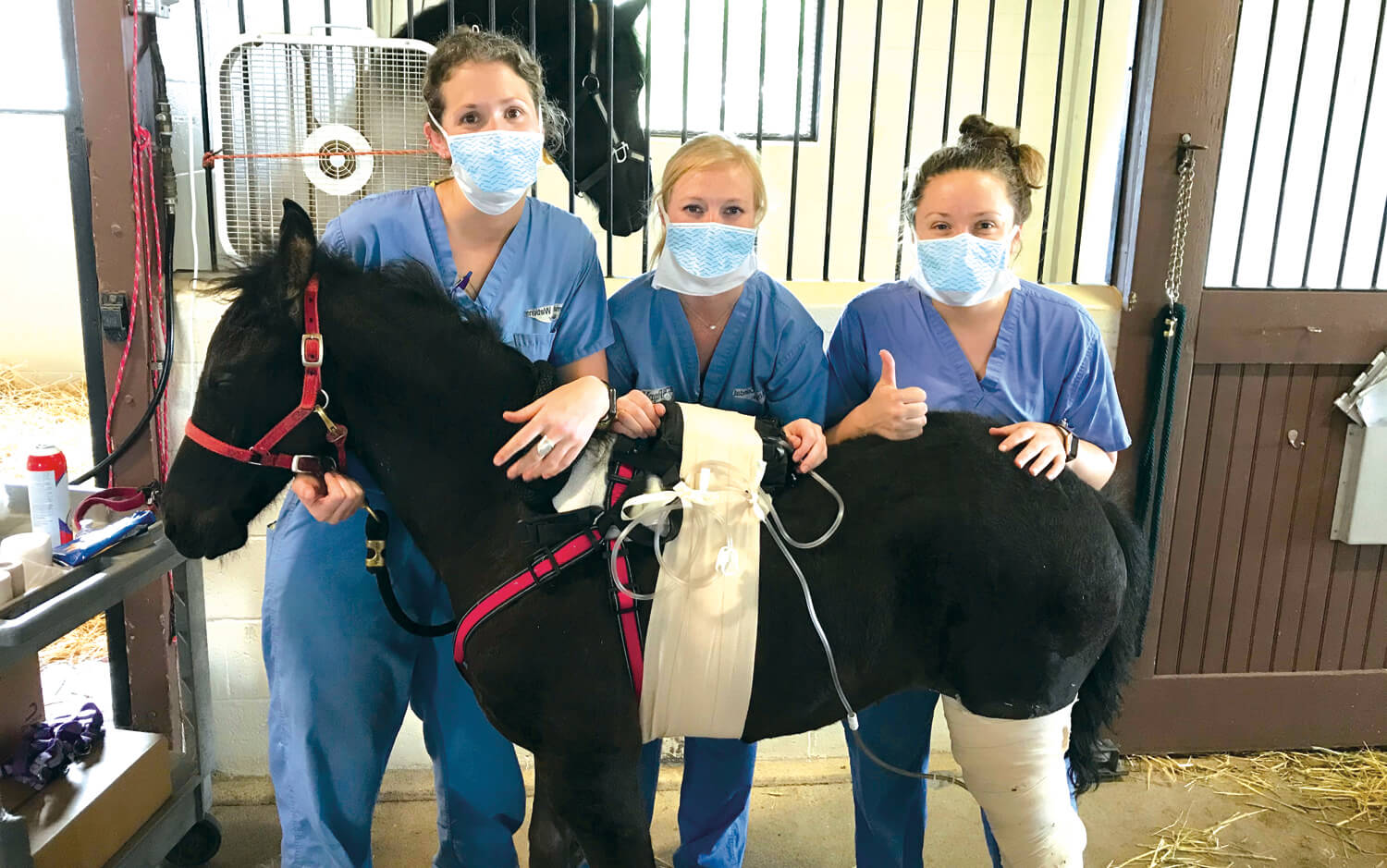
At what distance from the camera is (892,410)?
1.40m

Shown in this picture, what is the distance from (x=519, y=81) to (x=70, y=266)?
5.88 m

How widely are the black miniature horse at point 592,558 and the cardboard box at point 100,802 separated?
30.8 inches

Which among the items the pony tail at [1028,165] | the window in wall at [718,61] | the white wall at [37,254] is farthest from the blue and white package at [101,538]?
the white wall at [37,254]

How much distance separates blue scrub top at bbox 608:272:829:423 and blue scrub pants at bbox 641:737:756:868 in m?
0.77

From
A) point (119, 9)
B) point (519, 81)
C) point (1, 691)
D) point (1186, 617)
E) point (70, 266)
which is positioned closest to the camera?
point (519, 81)

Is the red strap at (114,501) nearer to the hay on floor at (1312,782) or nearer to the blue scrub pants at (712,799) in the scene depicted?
the blue scrub pants at (712,799)

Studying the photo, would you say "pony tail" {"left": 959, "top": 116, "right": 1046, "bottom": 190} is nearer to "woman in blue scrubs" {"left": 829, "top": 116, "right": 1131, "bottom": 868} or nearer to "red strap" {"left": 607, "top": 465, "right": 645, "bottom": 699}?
"woman in blue scrubs" {"left": 829, "top": 116, "right": 1131, "bottom": 868}

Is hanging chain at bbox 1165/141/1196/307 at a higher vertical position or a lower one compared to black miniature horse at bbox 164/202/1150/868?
higher

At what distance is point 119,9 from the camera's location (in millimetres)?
2074

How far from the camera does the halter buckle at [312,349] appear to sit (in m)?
1.28

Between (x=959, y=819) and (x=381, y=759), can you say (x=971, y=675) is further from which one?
(x=959, y=819)

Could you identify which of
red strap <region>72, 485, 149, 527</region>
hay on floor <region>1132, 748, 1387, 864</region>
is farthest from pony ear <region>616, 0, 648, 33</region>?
hay on floor <region>1132, 748, 1387, 864</region>

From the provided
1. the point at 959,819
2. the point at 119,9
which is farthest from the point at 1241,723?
the point at 119,9

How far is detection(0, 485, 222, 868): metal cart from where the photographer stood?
1456 mm
